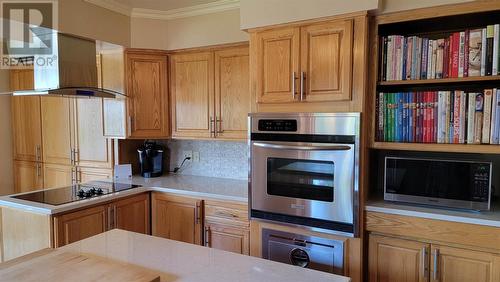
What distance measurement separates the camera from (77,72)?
2.51m

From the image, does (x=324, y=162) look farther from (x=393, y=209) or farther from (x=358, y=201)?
(x=393, y=209)

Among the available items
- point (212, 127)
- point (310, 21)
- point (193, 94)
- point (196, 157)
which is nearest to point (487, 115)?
point (310, 21)

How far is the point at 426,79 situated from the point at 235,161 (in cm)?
172

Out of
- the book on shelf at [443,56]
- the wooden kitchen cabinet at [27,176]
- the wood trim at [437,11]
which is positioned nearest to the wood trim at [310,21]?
the wood trim at [437,11]

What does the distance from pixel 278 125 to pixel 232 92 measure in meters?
0.75

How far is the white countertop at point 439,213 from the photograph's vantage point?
1.67m

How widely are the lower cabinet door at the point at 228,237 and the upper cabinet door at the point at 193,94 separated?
31.5 inches

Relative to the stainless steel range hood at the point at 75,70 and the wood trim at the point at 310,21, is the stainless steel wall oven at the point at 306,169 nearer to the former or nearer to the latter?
the wood trim at the point at 310,21

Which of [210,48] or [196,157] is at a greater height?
[210,48]

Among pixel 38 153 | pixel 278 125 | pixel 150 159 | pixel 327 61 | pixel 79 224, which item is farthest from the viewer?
pixel 38 153

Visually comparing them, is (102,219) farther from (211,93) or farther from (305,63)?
(305,63)

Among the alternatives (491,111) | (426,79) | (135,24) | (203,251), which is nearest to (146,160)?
(135,24)

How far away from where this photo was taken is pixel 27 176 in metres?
3.64

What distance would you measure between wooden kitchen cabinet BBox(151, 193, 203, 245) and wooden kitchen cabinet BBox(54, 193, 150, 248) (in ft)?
0.31
